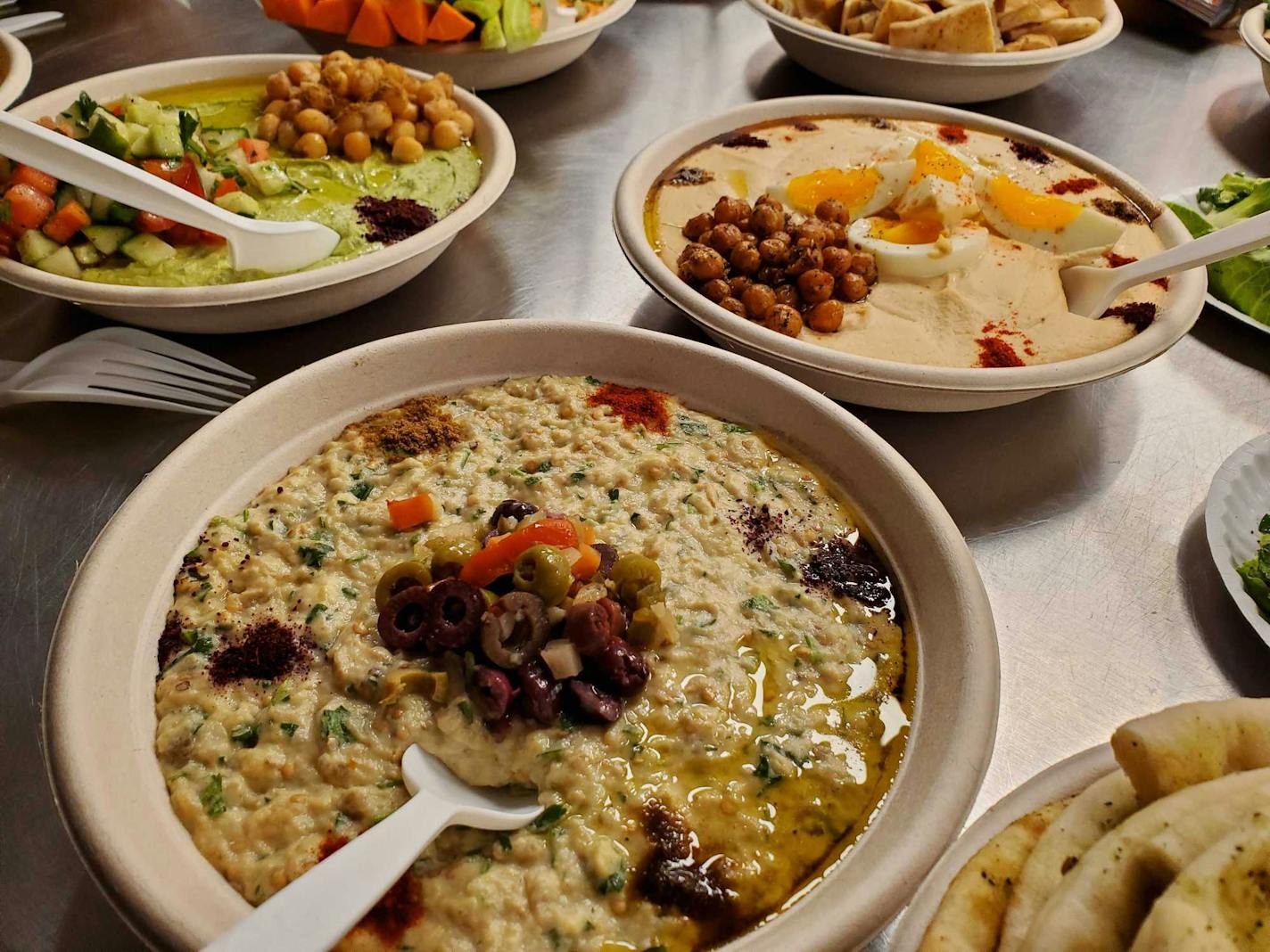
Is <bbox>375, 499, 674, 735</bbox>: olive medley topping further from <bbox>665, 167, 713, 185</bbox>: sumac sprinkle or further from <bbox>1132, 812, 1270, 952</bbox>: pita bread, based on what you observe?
<bbox>665, 167, 713, 185</bbox>: sumac sprinkle

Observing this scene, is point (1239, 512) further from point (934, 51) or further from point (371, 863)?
point (934, 51)

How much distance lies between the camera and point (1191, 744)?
1.32m

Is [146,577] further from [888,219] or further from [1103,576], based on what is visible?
[888,219]

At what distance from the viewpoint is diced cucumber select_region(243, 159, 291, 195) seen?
3.40 meters

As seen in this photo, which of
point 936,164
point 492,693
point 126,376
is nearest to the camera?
point 492,693

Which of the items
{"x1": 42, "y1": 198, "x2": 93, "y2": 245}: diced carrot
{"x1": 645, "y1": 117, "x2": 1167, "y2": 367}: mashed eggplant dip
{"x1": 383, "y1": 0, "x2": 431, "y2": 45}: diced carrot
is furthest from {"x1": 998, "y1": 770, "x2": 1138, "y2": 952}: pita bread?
{"x1": 383, "y1": 0, "x2": 431, "y2": 45}: diced carrot

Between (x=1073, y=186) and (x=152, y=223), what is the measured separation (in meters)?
3.52

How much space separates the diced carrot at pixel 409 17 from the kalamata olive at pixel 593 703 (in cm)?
359

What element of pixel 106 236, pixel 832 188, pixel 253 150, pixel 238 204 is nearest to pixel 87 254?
pixel 106 236

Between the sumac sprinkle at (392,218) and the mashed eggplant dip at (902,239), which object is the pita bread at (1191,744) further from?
the sumac sprinkle at (392,218)

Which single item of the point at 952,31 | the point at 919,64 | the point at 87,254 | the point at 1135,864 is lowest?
the point at 87,254

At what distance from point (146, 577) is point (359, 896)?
94 cm

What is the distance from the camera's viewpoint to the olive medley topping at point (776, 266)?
284 cm

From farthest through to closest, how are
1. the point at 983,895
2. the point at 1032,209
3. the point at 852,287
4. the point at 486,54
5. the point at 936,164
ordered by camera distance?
the point at 486,54
the point at 936,164
the point at 1032,209
the point at 852,287
the point at 983,895
